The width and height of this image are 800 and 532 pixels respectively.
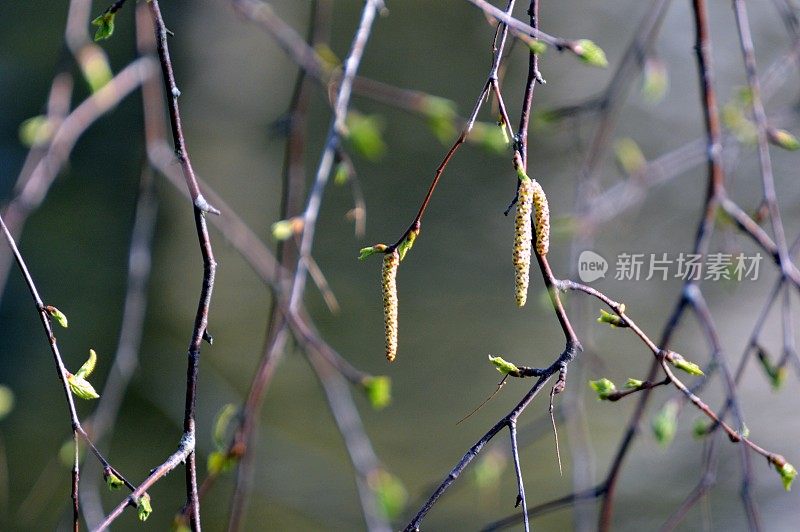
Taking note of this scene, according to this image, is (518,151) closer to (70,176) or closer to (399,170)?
(399,170)

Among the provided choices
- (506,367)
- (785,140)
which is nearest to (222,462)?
(506,367)

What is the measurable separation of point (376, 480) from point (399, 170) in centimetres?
72

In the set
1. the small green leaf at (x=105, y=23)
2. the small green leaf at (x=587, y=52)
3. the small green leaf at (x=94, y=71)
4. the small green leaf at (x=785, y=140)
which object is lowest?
the small green leaf at (x=785, y=140)

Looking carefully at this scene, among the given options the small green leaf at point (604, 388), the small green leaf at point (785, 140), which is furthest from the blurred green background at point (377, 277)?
the small green leaf at point (604, 388)

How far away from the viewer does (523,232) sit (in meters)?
0.49

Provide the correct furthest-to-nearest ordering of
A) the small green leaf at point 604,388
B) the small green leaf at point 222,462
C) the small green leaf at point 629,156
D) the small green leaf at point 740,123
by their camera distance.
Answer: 1. the small green leaf at point 629,156
2. the small green leaf at point 740,123
3. the small green leaf at point 222,462
4. the small green leaf at point 604,388

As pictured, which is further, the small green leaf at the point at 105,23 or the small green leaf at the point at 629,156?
the small green leaf at the point at 629,156

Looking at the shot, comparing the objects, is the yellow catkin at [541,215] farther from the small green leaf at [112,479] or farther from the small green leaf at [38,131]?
the small green leaf at [38,131]

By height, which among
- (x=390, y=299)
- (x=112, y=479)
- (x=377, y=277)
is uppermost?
(x=390, y=299)

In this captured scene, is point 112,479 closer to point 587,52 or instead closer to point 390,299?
point 390,299

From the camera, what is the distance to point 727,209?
820 mm

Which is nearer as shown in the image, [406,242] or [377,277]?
[406,242]

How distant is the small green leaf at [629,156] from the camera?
125cm

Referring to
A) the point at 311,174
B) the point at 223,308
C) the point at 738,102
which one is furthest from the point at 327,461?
the point at 738,102
